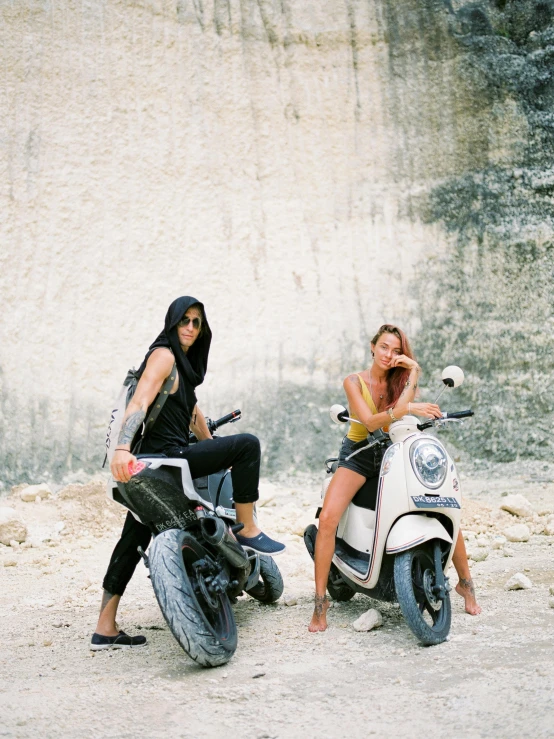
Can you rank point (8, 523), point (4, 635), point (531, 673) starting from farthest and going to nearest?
point (8, 523)
point (4, 635)
point (531, 673)

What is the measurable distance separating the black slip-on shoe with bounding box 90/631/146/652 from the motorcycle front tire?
0.59m

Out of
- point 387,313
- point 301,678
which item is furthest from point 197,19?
point 301,678

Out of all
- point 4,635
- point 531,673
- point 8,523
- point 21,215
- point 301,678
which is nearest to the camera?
point 531,673

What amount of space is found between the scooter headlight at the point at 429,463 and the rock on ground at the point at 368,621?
727mm

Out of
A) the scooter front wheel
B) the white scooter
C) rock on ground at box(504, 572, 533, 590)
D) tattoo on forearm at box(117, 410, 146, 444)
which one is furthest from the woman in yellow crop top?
tattoo on forearm at box(117, 410, 146, 444)

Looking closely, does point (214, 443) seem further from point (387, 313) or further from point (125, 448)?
point (387, 313)

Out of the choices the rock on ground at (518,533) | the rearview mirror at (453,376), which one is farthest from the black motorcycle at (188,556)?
the rock on ground at (518,533)

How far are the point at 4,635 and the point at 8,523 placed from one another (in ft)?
8.81

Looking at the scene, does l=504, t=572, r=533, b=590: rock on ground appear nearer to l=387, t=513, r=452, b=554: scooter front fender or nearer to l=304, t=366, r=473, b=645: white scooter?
l=304, t=366, r=473, b=645: white scooter

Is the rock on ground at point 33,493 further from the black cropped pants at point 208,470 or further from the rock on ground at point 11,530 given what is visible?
the black cropped pants at point 208,470

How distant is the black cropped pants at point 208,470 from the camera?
3.86 metres

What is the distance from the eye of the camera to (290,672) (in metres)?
3.47

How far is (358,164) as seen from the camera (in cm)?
1227

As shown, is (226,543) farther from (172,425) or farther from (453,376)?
(453,376)
